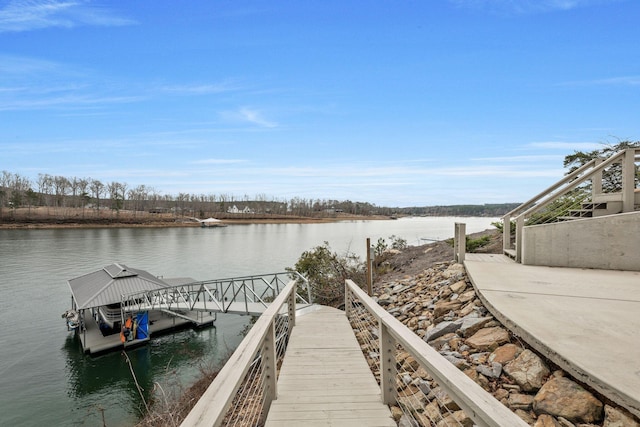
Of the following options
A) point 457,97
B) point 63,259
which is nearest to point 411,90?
point 457,97

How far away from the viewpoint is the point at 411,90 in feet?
57.2

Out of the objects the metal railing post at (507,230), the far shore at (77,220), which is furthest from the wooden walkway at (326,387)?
the far shore at (77,220)

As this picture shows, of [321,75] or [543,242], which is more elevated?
[321,75]

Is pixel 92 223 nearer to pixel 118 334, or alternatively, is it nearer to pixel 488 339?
pixel 118 334

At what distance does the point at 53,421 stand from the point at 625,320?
13.3 meters

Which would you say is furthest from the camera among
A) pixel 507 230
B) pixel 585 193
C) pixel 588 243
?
pixel 507 230

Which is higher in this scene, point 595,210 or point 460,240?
point 595,210

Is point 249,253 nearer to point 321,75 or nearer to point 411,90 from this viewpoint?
point 321,75

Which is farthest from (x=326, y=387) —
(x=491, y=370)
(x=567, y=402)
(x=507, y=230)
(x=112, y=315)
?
(x=112, y=315)

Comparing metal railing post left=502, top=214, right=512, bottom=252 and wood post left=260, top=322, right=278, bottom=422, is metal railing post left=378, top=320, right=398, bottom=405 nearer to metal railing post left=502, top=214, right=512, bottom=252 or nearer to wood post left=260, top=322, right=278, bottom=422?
wood post left=260, top=322, right=278, bottom=422

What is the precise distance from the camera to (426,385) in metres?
3.42

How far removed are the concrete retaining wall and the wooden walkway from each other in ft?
14.4

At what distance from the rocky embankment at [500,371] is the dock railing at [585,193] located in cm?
286

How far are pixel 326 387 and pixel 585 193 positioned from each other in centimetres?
807
